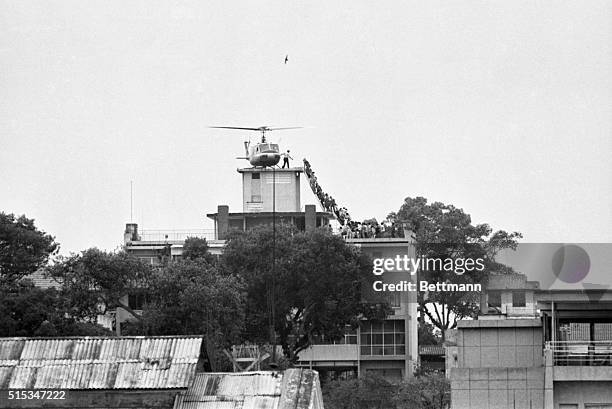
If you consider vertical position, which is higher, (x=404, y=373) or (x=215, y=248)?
(x=215, y=248)

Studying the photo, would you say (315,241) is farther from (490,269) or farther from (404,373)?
(490,269)

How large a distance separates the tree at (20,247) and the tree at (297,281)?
11455mm

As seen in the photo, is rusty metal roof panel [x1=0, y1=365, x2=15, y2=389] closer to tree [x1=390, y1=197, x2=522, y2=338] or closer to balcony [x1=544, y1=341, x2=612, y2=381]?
balcony [x1=544, y1=341, x2=612, y2=381]

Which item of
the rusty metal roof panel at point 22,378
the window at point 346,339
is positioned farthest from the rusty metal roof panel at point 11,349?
the window at point 346,339

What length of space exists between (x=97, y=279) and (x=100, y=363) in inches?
1478

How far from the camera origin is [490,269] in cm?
13038

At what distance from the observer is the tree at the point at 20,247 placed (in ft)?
332

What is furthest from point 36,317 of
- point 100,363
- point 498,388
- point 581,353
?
point 581,353

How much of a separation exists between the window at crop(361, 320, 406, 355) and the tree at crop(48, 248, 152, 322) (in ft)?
76.9

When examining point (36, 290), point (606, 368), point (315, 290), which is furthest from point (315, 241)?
point (606, 368)

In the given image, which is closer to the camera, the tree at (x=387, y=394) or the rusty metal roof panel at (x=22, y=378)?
the rusty metal roof panel at (x=22, y=378)

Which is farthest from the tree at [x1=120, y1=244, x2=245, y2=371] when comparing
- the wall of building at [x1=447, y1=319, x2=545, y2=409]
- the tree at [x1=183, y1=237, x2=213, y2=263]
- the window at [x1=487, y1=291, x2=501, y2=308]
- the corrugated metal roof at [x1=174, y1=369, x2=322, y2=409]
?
the wall of building at [x1=447, y1=319, x2=545, y2=409]

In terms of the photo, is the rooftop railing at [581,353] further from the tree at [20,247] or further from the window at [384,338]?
the window at [384,338]

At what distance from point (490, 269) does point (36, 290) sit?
43509 millimetres
